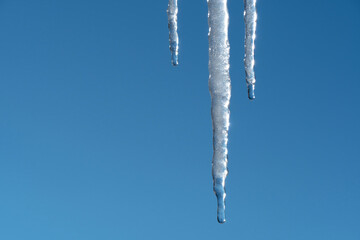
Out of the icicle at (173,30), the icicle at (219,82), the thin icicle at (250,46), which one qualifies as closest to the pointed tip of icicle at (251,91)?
the thin icicle at (250,46)

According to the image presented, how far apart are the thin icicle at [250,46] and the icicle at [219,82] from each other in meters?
0.16

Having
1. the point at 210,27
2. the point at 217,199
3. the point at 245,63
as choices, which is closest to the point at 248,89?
the point at 245,63

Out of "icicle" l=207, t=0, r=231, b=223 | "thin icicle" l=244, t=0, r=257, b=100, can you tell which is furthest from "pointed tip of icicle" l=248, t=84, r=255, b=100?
"icicle" l=207, t=0, r=231, b=223

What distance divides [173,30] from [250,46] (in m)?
0.43

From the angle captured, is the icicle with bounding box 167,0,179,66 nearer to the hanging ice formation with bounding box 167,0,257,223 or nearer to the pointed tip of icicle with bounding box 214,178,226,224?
the hanging ice formation with bounding box 167,0,257,223

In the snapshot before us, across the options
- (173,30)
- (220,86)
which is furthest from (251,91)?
(173,30)

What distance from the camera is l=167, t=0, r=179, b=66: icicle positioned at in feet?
8.37

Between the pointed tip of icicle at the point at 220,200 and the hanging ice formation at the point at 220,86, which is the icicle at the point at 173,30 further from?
the pointed tip of icicle at the point at 220,200

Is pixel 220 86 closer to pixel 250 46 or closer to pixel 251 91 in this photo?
pixel 251 91

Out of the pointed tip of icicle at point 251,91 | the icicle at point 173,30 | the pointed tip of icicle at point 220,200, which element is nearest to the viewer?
the pointed tip of icicle at point 220,200

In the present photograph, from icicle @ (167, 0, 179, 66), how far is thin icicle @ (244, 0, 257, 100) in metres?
0.37

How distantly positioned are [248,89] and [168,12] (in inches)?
24.2

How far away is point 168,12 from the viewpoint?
2607 mm

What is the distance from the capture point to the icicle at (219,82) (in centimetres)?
235
